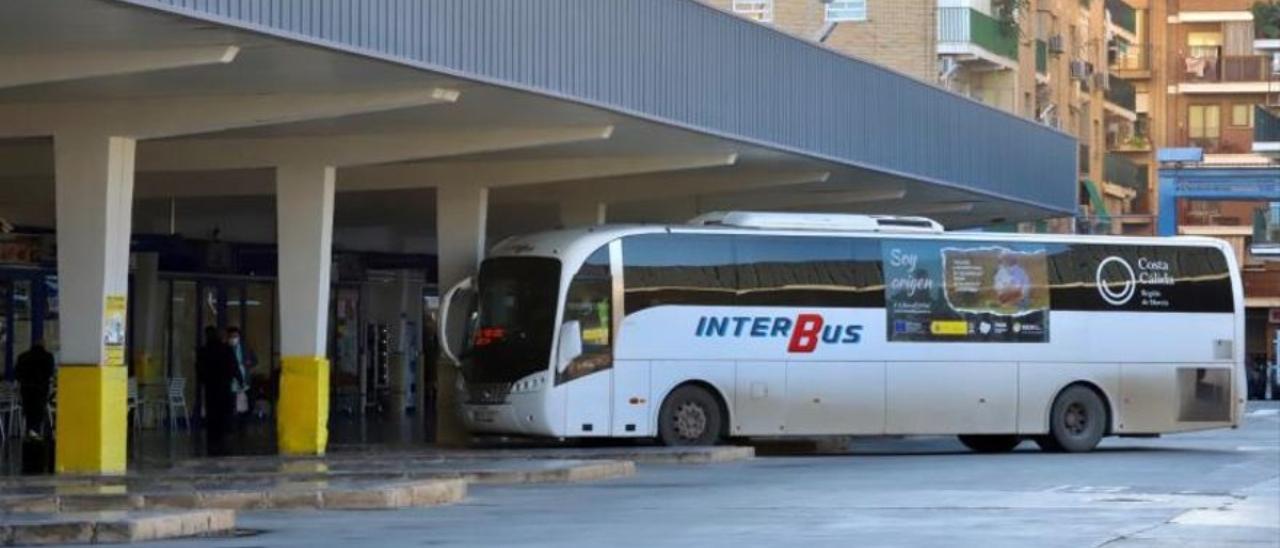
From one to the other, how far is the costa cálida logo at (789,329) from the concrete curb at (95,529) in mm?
15407

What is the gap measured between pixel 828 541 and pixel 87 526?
497 cm

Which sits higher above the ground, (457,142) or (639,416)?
(457,142)

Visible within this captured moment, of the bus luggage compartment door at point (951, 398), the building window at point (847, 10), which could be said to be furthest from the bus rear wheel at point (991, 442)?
the building window at point (847, 10)

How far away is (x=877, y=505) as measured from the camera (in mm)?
22422

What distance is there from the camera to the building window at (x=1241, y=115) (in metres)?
101

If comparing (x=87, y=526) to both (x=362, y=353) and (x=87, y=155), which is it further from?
(x=362, y=353)

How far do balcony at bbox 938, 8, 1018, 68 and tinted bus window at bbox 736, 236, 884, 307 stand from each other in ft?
89.5

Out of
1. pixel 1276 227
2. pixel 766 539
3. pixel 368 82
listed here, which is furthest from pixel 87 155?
pixel 1276 227

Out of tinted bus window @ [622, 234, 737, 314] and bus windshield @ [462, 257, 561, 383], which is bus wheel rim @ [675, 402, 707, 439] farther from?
bus windshield @ [462, 257, 561, 383]

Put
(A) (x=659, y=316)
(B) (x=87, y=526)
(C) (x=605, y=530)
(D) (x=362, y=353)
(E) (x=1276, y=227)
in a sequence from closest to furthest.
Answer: (B) (x=87, y=526)
(C) (x=605, y=530)
(A) (x=659, y=316)
(D) (x=362, y=353)
(E) (x=1276, y=227)

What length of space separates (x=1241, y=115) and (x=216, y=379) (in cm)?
7013

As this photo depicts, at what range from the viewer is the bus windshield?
3219cm

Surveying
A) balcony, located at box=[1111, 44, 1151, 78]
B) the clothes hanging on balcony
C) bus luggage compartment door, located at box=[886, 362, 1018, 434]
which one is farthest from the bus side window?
Answer: the clothes hanging on balcony

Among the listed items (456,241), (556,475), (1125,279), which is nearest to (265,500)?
(556,475)
